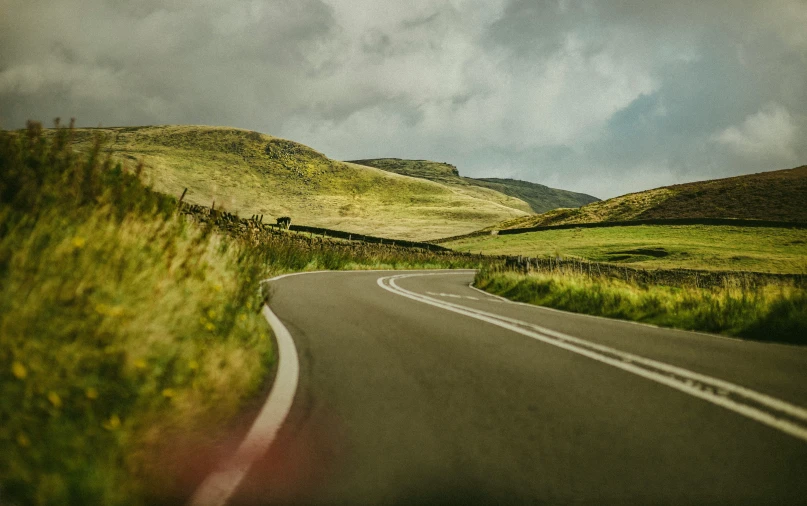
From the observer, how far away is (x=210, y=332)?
15.2ft

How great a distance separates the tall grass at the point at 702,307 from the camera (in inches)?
325

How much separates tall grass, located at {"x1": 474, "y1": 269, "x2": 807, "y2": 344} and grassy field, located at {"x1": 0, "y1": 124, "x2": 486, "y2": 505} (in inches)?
315

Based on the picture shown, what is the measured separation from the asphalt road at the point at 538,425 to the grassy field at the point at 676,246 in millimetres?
29058

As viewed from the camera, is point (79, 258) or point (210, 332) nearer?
point (79, 258)

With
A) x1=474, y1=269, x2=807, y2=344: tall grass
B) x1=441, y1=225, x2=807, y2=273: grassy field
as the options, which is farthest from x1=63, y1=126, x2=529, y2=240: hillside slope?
x1=474, y1=269, x2=807, y2=344: tall grass

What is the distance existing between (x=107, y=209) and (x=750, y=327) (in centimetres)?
969

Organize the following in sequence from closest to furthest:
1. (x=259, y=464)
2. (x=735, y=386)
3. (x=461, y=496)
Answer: (x=461, y=496)
(x=259, y=464)
(x=735, y=386)

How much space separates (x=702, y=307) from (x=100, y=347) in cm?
1054

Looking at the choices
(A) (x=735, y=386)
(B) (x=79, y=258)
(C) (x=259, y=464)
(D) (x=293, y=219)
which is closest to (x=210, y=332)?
(B) (x=79, y=258)

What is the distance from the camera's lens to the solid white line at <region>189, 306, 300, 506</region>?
247 cm

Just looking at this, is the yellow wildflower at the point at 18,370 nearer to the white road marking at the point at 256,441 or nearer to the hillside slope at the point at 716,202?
the white road marking at the point at 256,441

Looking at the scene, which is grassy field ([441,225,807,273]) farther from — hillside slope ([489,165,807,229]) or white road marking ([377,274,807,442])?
white road marking ([377,274,807,442])

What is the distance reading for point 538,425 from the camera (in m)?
3.53

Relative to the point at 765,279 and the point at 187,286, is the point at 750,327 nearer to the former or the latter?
the point at 187,286
